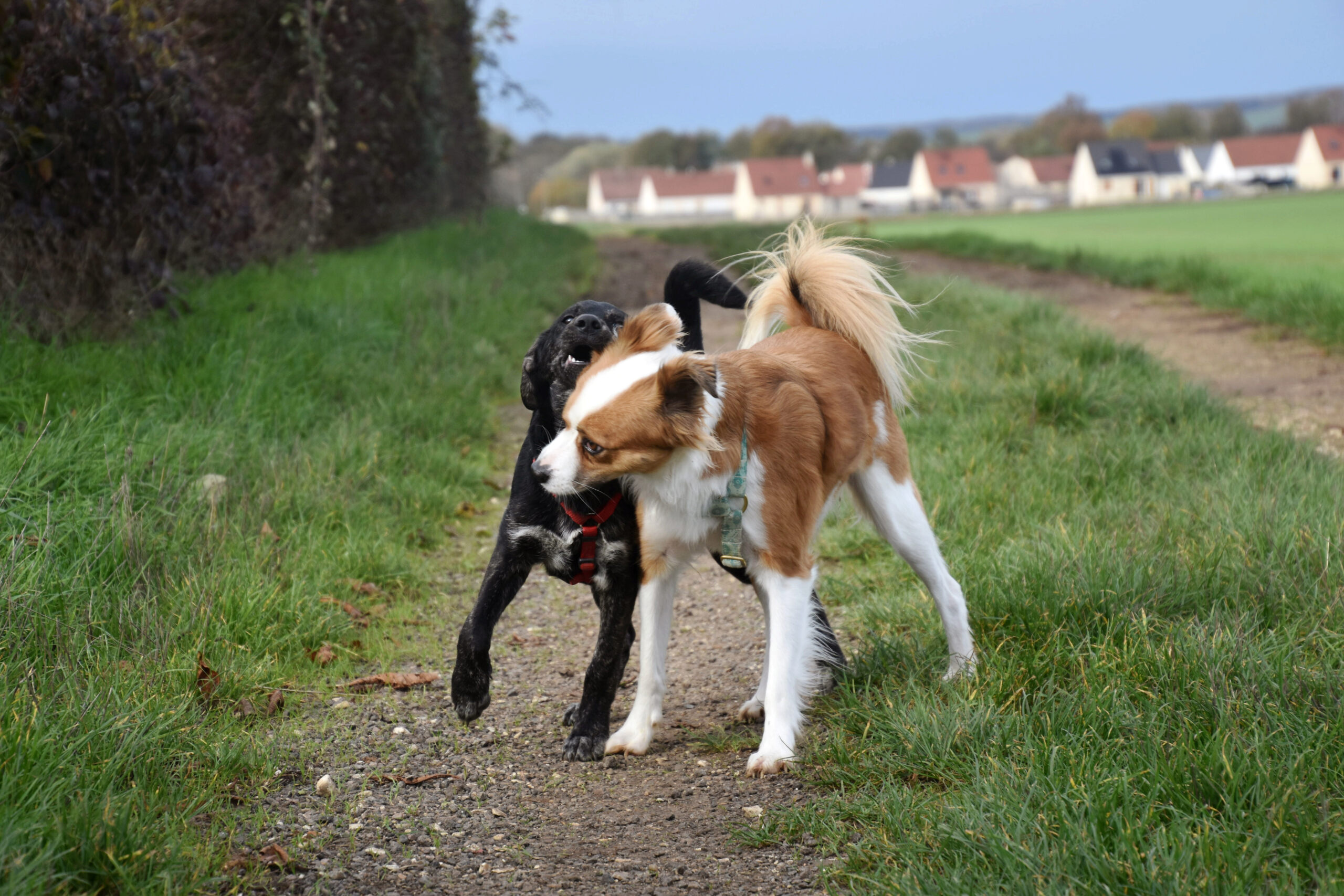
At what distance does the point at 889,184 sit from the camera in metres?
90.2

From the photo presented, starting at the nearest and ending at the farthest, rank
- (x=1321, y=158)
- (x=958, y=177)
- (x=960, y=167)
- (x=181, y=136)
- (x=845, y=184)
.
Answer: (x=181, y=136), (x=1321, y=158), (x=958, y=177), (x=960, y=167), (x=845, y=184)

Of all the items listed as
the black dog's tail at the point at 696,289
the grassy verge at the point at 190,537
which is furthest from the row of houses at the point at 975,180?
the black dog's tail at the point at 696,289

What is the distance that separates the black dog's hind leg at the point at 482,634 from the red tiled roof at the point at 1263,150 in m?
59.8

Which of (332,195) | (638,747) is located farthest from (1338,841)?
(332,195)

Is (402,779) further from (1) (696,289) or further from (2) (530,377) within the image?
(1) (696,289)

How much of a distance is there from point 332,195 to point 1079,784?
11.1 metres

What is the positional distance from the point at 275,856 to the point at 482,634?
0.98m

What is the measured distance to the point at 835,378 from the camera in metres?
3.73

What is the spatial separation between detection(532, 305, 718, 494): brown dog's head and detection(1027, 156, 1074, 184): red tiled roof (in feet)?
270

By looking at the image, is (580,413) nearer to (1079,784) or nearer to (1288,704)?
(1079,784)

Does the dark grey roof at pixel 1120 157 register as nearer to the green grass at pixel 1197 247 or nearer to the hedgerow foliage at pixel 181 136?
the green grass at pixel 1197 247

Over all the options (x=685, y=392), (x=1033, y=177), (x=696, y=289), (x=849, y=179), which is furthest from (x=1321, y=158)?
(x=685, y=392)

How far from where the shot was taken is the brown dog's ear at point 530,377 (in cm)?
376

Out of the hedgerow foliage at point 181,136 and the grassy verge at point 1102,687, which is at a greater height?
the hedgerow foliage at point 181,136
